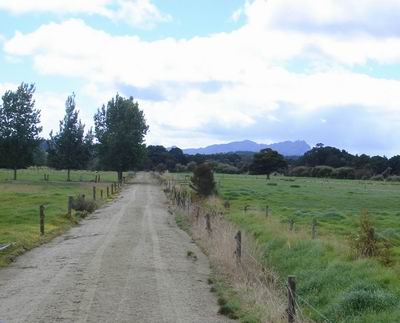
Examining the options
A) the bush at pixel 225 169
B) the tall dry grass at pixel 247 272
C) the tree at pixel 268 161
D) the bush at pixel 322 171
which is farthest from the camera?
the bush at pixel 225 169

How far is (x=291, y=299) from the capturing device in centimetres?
862

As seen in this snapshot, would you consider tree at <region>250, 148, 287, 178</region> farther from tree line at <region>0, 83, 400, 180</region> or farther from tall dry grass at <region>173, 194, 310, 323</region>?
tall dry grass at <region>173, 194, 310, 323</region>

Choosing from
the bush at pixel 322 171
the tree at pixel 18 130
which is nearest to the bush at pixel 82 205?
the tree at pixel 18 130

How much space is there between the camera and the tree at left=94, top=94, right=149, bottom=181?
294ft

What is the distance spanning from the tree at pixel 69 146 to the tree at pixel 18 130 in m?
4.11

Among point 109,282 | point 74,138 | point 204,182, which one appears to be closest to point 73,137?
point 74,138

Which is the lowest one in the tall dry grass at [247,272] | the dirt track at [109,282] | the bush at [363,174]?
the dirt track at [109,282]

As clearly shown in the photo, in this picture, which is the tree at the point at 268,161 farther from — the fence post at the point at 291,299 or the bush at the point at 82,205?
the fence post at the point at 291,299

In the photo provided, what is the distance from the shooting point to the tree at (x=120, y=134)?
294ft

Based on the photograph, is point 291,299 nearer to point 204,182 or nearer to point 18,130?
point 204,182

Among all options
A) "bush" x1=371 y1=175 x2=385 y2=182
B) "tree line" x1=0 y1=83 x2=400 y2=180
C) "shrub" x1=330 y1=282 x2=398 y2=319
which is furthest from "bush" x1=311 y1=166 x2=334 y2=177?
"shrub" x1=330 y1=282 x2=398 y2=319

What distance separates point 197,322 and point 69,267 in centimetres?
659

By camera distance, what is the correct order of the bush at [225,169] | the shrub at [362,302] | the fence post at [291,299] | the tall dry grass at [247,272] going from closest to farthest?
the fence post at [291,299], the shrub at [362,302], the tall dry grass at [247,272], the bush at [225,169]

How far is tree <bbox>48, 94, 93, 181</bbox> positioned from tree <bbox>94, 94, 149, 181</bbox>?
127 inches
